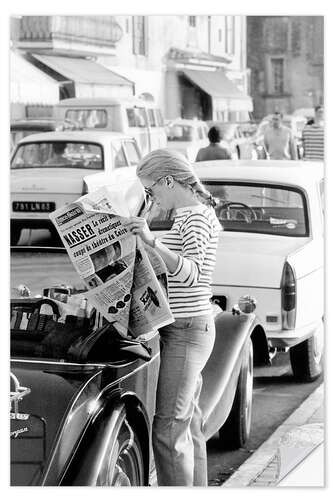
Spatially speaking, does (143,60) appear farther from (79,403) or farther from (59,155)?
(79,403)

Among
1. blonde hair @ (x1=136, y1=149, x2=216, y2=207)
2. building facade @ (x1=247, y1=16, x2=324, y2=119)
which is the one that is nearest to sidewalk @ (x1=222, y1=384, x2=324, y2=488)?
blonde hair @ (x1=136, y1=149, x2=216, y2=207)

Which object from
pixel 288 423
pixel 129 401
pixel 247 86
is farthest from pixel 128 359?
pixel 247 86

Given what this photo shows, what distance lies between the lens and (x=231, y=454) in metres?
4.52

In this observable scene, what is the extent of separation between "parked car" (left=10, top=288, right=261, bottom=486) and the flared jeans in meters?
0.07

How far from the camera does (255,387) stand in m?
5.49

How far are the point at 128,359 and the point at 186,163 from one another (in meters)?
0.65

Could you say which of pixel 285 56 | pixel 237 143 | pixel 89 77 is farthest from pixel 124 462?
pixel 89 77

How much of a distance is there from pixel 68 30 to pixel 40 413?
15.3ft

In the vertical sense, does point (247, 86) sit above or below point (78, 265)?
above

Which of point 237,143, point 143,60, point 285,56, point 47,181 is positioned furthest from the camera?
point 237,143

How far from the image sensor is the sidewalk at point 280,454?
3.77 m

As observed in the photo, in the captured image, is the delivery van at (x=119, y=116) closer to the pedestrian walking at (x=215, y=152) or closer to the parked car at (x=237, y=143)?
the parked car at (x=237, y=143)

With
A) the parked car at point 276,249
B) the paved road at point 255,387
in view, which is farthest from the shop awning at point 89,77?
the paved road at point 255,387
